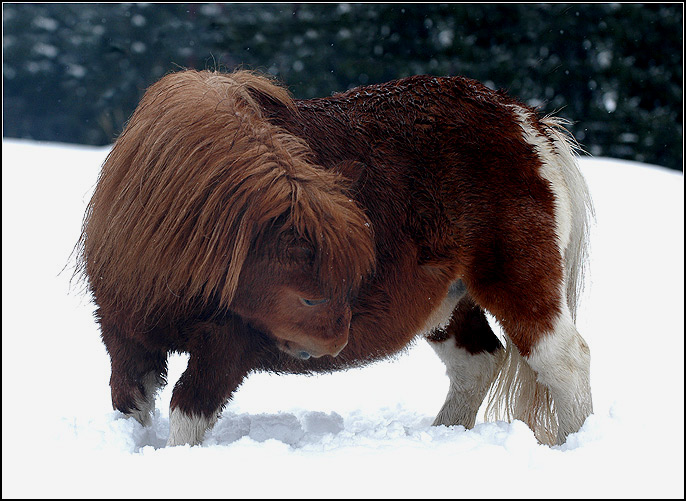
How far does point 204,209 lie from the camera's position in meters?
2.30

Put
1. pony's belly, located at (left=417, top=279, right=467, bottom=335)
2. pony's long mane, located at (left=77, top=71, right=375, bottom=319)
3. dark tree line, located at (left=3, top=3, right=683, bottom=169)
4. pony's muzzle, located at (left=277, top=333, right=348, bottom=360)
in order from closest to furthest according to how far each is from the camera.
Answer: pony's long mane, located at (left=77, top=71, right=375, bottom=319) → pony's muzzle, located at (left=277, top=333, right=348, bottom=360) → pony's belly, located at (left=417, top=279, right=467, bottom=335) → dark tree line, located at (left=3, top=3, right=683, bottom=169)

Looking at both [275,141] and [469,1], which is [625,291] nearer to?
[275,141]

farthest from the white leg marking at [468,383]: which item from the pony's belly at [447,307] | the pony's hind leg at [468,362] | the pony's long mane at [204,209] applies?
the pony's long mane at [204,209]

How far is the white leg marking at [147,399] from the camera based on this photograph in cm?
277

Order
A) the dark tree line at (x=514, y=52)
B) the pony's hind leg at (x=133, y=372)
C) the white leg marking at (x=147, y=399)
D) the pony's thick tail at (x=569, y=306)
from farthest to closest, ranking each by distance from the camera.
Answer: the dark tree line at (x=514, y=52), the pony's thick tail at (x=569, y=306), the white leg marking at (x=147, y=399), the pony's hind leg at (x=133, y=372)

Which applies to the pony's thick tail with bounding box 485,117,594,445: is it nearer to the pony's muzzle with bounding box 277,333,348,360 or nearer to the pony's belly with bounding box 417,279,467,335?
the pony's belly with bounding box 417,279,467,335

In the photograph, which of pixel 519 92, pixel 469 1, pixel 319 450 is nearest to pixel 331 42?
pixel 469 1

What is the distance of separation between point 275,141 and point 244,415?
153 centimetres

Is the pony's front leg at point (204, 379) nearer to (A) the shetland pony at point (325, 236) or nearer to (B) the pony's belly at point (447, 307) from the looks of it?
(A) the shetland pony at point (325, 236)

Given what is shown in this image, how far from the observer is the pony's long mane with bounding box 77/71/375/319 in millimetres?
2291

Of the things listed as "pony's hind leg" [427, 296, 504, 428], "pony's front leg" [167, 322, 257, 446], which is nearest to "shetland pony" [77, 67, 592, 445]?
"pony's front leg" [167, 322, 257, 446]

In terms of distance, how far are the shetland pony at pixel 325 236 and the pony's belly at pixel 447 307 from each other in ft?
0.04

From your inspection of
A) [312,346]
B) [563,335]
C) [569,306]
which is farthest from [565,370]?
[312,346]

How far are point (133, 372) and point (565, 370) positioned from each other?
1.79 m
